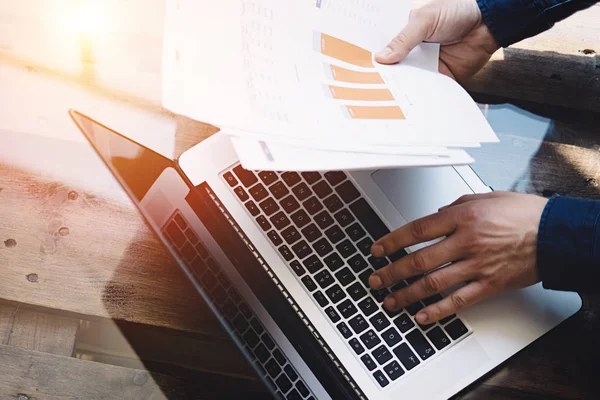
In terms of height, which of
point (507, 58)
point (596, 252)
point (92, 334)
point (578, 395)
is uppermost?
point (507, 58)

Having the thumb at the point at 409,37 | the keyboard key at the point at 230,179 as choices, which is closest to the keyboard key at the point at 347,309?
the keyboard key at the point at 230,179

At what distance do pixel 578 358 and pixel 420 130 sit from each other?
0.38m

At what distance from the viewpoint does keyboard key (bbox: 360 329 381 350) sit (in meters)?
0.74

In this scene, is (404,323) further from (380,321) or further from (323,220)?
(323,220)

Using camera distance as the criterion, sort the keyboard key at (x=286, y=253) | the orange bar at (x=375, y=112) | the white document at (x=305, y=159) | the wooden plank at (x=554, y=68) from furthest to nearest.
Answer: the wooden plank at (x=554, y=68)
the keyboard key at (x=286, y=253)
the orange bar at (x=375, y=112)
the white document at (x=305, y=159)

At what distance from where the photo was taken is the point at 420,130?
69 centimetres

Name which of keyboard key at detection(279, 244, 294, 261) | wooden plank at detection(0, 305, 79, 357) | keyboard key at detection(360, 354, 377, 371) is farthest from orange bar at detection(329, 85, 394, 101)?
wooden plank at detection(0, 305, 79, 357)

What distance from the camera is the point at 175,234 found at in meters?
0.81

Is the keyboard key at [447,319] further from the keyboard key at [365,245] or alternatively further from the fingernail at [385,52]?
the fingernail at [385,52]

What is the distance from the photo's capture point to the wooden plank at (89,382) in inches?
29.9

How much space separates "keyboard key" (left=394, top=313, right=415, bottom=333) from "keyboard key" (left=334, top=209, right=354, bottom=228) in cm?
14

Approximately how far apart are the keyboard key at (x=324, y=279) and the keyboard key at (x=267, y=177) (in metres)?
0.14

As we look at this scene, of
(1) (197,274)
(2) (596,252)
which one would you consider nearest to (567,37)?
(2) (596,252)

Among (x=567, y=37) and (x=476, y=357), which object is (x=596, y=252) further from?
(x=567, y=37)
